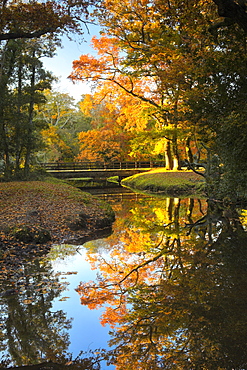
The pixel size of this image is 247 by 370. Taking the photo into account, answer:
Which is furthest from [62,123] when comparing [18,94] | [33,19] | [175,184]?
[33,19]

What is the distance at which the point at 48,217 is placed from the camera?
10.1 metres

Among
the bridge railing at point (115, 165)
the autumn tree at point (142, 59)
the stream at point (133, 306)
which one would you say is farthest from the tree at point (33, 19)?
the bridge railing at point (115, 165)

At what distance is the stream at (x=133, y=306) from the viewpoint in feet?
11.5

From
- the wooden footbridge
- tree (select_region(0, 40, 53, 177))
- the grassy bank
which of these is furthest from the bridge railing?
tree (select_region(0, 40, 53, 177))

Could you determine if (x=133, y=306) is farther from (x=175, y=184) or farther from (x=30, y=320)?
(x=175, y=184)

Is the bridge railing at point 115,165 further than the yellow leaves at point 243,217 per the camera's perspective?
Yes

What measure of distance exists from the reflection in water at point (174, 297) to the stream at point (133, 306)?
12 mm

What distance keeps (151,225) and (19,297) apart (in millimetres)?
6474

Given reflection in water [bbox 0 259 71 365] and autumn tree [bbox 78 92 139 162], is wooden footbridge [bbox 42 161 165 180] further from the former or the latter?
reflection in water [bbox 0 259 71 365]

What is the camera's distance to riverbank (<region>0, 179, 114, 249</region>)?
26.9 feet

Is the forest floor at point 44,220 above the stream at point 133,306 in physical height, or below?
above

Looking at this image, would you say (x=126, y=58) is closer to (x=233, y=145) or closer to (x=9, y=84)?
(x=9, y=84)

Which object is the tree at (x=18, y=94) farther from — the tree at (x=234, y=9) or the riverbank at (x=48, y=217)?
→ the tree at (x=234, y=9)


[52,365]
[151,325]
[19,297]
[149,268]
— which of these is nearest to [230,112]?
[149,268]
